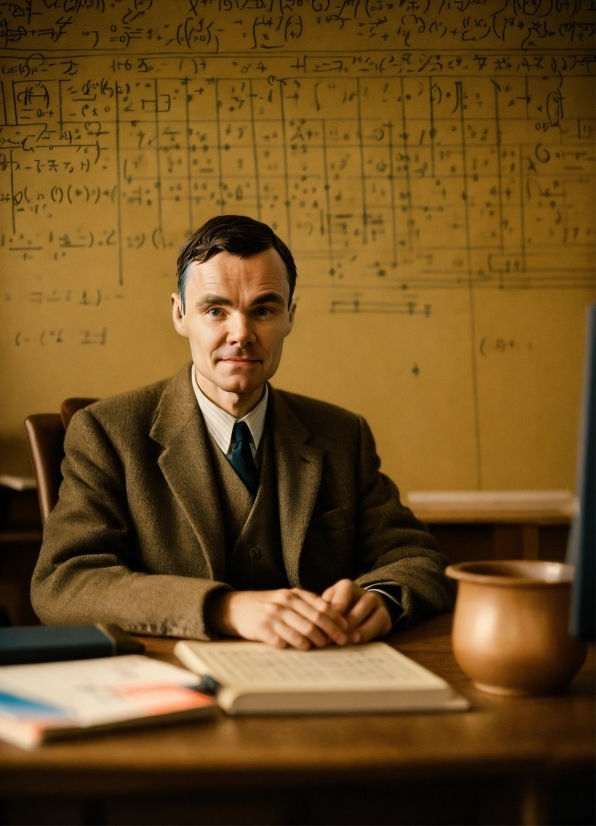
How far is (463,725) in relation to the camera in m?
0.87

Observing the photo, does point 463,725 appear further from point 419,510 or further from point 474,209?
point 474,209

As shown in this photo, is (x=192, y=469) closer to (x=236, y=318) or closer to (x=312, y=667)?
(x=236, y=318)

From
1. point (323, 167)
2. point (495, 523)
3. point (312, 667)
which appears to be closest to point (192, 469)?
point (312, 667)

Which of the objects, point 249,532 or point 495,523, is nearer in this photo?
point 249,532

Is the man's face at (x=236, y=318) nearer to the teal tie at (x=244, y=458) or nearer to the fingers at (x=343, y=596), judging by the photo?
the teal tie at (x=244, y=458)

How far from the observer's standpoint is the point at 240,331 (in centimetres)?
169

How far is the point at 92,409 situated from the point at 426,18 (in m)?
2.31

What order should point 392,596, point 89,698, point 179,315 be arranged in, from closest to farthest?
1. point 89,698
2. point 392,596
3. point 179,315

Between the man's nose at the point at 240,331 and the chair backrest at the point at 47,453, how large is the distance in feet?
1.46

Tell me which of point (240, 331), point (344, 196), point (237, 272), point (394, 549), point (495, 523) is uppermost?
point (344, 196)

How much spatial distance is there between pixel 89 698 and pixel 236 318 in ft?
3.10

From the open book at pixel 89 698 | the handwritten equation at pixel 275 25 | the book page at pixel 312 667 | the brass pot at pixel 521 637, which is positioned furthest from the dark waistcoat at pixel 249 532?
the handwritten equation at pixel 275 25

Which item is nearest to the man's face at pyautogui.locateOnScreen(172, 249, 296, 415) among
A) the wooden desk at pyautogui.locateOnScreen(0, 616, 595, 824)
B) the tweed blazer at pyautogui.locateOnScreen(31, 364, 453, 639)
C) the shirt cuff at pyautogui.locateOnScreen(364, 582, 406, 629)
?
the tweed blazer at pyautogui.locateOnScreen(31, 364, 453, 639)

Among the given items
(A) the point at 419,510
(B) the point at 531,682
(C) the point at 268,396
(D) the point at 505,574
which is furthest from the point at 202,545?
(A) the point at 419,510
